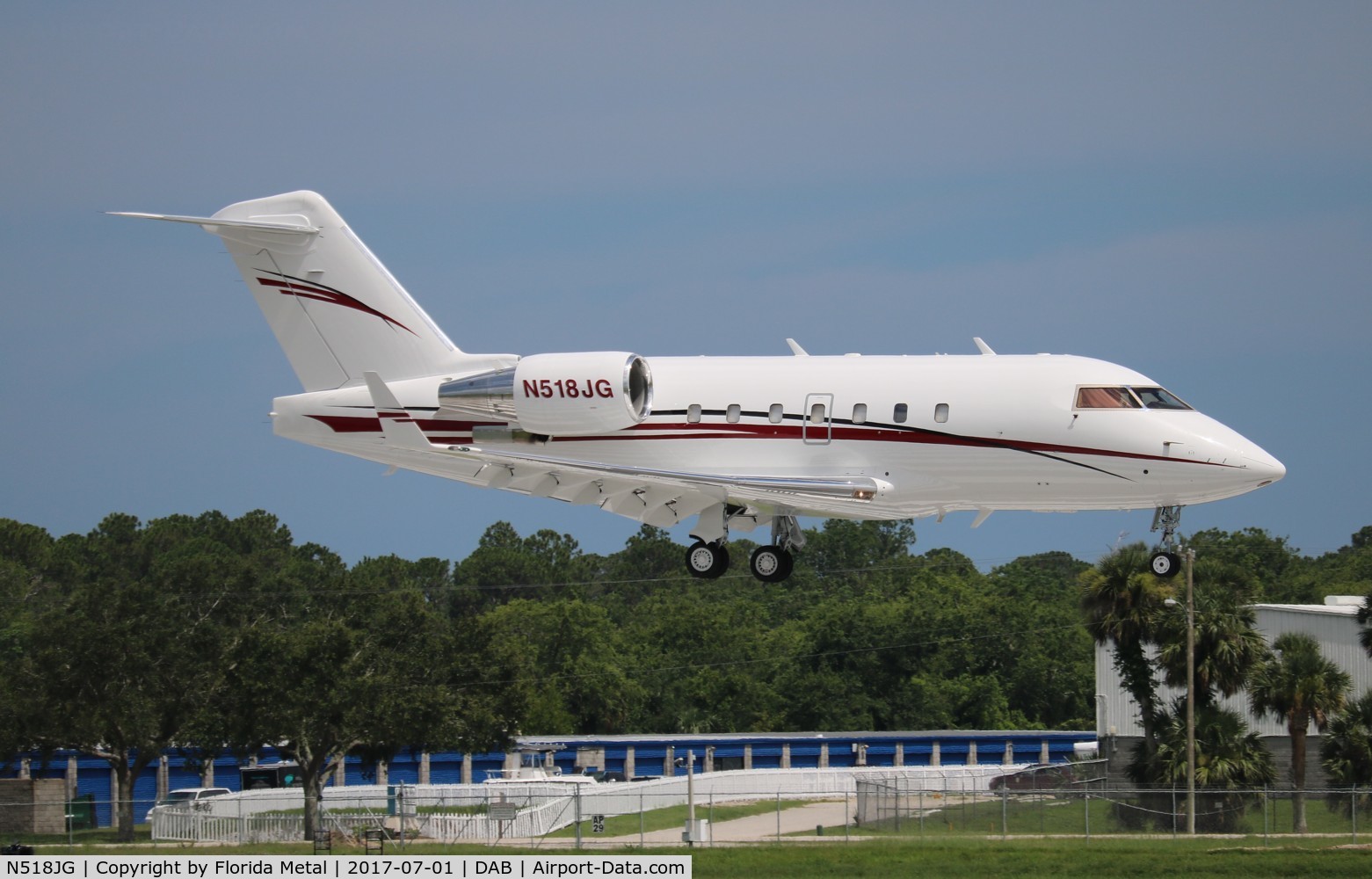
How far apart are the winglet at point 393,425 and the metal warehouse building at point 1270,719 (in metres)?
32.1

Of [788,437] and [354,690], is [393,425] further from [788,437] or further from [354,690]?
[354,690]

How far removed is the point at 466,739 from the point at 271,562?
5613cm

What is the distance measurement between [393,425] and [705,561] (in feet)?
21.0

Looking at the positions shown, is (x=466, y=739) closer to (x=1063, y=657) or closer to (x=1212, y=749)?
(x=1212, y=749)

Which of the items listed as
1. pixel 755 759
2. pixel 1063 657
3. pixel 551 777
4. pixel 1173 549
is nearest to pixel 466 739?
pixel 551 777

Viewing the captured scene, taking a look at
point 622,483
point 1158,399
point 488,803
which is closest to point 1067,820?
point 488,803

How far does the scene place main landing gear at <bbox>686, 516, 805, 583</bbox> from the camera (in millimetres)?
34125

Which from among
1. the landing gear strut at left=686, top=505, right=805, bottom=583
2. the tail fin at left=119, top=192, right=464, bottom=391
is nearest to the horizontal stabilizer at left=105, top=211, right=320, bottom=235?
the tail fin at left=119, top=192, right=464, bottom=391

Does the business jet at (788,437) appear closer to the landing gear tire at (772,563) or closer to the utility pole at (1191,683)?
the landing gear tire at (772,563)

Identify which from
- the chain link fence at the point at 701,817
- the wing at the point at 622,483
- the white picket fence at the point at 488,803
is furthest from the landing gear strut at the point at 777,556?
the chain link fence at the point at 701,817

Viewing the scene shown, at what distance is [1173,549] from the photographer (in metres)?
32.6

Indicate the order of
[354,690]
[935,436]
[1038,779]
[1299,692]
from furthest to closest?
1. [1038,779]
2. [354,690]
3. [1299,692]
4. [935,436]

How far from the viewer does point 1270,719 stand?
59.1 meters

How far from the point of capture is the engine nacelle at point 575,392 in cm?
3300
